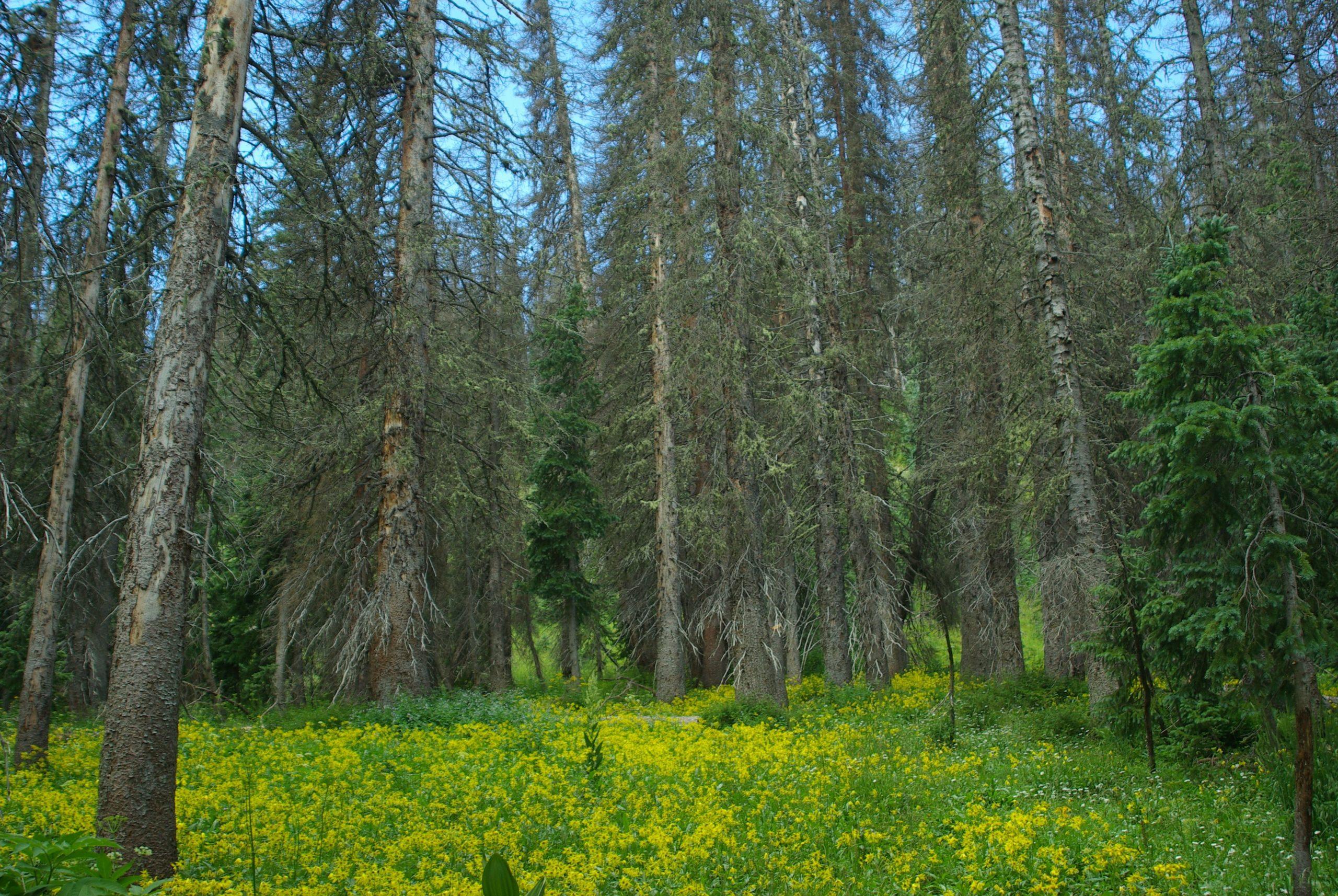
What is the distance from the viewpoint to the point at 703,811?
5805mm

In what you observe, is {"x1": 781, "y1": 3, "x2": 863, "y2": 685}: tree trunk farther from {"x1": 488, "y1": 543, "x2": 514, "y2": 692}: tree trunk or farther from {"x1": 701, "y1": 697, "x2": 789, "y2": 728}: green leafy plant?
{"x1": 488, "y1": 543, "x2": 514, "y2": 692}: tree trunk

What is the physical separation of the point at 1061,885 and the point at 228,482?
6.77 meters

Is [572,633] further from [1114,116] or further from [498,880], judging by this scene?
[498,880]

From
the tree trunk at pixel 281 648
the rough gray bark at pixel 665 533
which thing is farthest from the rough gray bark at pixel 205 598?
the rough gray bark at pixel 665 533

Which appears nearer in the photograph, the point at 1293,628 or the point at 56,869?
the point at 56,869

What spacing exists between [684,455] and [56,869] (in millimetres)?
10559

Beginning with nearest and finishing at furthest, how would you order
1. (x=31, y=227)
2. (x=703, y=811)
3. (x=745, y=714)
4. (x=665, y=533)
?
1. (x=703, y=811)
2. (x=31, y=227)
3. (x=745, y=714)
4. (x=665, y=533)

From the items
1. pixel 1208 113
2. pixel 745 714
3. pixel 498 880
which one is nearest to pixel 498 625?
pixel 745 714

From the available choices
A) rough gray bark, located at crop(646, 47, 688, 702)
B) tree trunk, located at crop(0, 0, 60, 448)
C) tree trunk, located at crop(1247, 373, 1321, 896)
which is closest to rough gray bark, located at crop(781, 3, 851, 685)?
rough gray bark, located at crop(646, 47, 688, 702)

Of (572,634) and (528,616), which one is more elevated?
(528,616)

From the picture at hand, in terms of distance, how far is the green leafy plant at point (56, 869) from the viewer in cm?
290

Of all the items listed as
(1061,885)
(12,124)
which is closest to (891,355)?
(1061,885)

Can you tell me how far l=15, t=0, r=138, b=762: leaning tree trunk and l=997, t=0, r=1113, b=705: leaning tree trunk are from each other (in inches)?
412

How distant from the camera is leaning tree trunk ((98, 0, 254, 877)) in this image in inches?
198
